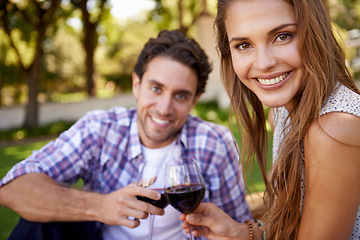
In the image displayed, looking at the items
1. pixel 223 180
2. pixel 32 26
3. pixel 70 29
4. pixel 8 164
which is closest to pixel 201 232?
pixel 223 180

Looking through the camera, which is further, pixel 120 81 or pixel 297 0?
pixel 120 81

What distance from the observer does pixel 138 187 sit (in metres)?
1.89

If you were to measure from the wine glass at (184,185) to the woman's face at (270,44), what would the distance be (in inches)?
21.8

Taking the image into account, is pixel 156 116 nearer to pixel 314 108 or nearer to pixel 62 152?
pixel 62 152

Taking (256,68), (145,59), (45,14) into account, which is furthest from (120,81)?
(256,68)

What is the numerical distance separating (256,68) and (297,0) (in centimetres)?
33

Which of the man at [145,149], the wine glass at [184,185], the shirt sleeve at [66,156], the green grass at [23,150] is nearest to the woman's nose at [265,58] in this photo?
the wine glass at [184,185]

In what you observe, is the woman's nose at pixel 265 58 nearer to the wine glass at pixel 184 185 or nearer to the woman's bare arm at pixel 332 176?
the woman's bare arm at pixel 332 176

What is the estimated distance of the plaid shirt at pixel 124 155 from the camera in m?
2.61

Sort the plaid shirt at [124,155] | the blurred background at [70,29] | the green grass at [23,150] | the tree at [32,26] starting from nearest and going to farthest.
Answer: the plaid shirt at [124,155]
the green grass at [23,150]
the tree at [32,26]
the blurred background at [70,29]

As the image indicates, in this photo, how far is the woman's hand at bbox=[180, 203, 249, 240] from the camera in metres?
1.94

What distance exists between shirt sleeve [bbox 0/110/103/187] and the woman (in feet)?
4.49

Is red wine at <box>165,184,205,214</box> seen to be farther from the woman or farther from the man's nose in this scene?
the man's nose

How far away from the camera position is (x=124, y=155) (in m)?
2.75
